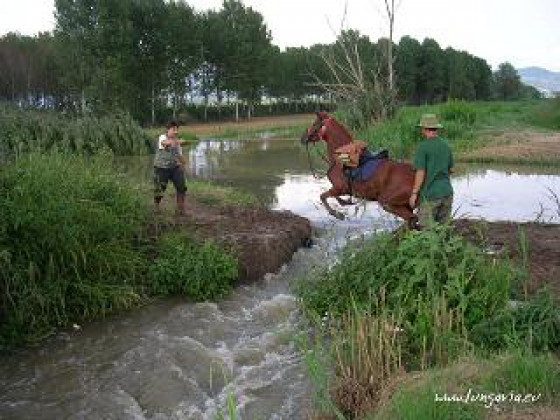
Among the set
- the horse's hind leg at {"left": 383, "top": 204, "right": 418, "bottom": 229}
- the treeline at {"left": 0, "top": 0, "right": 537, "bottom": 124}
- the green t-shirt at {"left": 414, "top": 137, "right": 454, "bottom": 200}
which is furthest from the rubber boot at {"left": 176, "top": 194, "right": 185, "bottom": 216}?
the treeline at {"left": 0, "top": 0, "right": 537, "bottom": 124}

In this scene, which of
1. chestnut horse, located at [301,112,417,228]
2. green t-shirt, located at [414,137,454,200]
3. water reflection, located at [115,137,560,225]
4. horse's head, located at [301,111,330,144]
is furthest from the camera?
water reflection, located at [115,137,560,225]

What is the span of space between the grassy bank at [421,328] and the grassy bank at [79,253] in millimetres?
1910

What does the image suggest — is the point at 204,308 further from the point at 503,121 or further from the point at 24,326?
the point at 503,121

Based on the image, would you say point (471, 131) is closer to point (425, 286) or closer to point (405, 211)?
point (405, 211)

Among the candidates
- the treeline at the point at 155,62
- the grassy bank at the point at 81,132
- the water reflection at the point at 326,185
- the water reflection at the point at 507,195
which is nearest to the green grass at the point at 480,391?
the water reflection at the point at 326,185

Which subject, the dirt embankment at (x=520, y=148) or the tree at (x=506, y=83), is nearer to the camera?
the dirt embankment at (x=520, y=148)

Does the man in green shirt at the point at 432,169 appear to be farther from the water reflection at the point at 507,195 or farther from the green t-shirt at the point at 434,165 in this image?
the water reflection at the point at 507,195

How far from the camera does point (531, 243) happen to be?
33.8 ft

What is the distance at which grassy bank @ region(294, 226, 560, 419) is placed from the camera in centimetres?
485

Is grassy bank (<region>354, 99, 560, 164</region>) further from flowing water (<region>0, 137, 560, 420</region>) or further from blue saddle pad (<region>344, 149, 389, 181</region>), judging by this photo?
blue saddle pad (<region>344, 149, 389, 181</region>)

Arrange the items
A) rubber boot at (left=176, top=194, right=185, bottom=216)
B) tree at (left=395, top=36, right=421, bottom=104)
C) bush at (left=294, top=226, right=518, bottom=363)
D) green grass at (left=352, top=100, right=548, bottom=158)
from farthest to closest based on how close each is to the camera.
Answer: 1. tree at (left=395, top=36, right=421, bottom=104)
2. green grass at (left=352, top=100, right=548, bottom=158)
3. rubber boot at (left=176, top=194, right=185, bottom=216)
4. bush at (left=294, top=226, right=518, bottom=363)

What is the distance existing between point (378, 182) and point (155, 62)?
4344cm

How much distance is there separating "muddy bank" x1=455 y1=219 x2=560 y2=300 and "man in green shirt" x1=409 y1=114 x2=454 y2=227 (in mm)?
668

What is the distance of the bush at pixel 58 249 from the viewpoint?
26.3 ft
